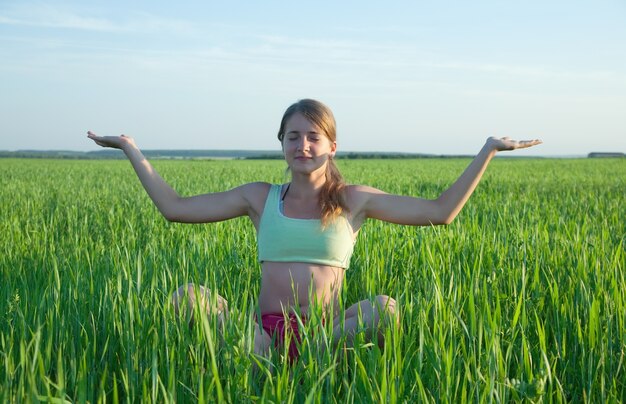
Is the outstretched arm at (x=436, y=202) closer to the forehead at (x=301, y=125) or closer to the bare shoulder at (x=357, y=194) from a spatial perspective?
the bare shoulder at (x=357, y=194)

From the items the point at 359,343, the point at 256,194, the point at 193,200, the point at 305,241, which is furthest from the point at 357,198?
the point at 359,343

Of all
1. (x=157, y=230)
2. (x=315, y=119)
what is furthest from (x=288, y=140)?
(x=157, y=230)

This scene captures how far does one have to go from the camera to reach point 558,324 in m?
2.54

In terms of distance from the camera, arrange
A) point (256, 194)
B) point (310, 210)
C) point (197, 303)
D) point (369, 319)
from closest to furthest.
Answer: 1. point (197, 303)
2. point (369, 319)
3. point (310, 210)
4. point (256, 194)

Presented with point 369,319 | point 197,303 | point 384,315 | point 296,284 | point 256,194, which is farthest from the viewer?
point 256,194

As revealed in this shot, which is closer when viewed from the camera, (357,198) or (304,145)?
(304,145)

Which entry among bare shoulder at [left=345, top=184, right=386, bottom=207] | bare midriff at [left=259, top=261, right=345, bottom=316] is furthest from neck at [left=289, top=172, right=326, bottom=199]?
bare midriff at [left=259, top=261, right=345, bottom=316]

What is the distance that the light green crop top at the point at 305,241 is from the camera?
2.71 metres

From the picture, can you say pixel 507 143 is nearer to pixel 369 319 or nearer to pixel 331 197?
pixel 331 197

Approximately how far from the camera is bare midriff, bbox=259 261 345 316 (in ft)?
8.80

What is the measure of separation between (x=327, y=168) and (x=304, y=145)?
197 millimetres

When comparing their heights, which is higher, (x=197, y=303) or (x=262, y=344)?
(x=197, y=303)

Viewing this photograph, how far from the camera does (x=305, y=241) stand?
107 inches

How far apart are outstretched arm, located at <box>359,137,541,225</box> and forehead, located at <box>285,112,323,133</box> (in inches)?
14.1
